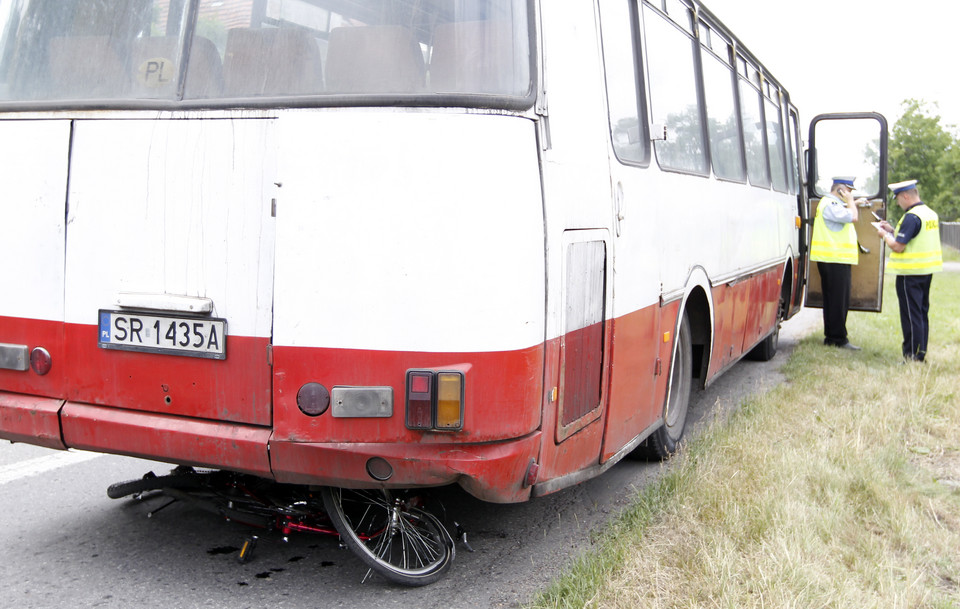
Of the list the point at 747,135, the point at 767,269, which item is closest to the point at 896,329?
the point at 767,269

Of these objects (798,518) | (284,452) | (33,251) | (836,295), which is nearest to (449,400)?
(284,452)

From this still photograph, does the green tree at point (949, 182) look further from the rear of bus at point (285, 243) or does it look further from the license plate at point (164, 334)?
the license plate at point (164, 334)

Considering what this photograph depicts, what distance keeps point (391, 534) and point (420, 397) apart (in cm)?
87

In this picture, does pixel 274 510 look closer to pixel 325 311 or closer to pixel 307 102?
pixel 325 311

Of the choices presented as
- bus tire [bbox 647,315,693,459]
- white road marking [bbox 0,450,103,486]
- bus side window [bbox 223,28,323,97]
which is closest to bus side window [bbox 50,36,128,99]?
bus side window [bbox 223,28,323,97]

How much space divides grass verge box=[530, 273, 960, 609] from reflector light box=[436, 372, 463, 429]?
82 centimetres

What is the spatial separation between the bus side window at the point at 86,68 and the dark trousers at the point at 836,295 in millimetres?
8474

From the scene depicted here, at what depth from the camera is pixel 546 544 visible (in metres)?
4.52

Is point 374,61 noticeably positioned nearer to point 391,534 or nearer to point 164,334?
point 164,334

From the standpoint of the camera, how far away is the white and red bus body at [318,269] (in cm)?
337

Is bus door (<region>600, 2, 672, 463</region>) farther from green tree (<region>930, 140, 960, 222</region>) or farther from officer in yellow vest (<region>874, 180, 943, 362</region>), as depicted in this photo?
green tree (<region>930, 140, 960, 222</region>)

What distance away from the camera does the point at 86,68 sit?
12.6ft

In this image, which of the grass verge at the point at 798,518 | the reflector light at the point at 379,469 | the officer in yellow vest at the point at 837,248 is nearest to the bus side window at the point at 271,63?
the reflector light at the point at 379,469

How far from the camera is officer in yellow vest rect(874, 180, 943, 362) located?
30.1 feet
